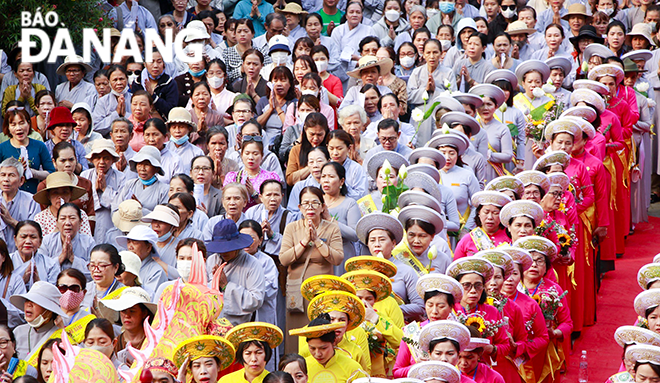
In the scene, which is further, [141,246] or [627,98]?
[627,98]

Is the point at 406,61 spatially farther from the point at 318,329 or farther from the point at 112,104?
the point at 318,329

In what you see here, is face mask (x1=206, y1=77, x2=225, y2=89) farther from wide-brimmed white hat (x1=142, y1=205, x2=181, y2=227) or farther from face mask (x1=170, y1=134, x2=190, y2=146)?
wide-brimmed white hat (x1=142, y1=205, x2=181, y2=227)

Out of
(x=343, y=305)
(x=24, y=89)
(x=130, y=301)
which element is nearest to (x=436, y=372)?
(x=343, y=305)

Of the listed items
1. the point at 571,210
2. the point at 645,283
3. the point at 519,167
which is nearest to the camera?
the point at 645,283

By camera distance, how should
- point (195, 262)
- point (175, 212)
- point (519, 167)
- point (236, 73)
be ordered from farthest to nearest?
point (236, 73) → point (519, 167) → point (175, 212) → point (195, 262)

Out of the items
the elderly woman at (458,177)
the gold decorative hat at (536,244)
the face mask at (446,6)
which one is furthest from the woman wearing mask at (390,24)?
the gold decorative hat at (536,244)

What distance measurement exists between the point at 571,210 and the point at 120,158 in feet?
14.0

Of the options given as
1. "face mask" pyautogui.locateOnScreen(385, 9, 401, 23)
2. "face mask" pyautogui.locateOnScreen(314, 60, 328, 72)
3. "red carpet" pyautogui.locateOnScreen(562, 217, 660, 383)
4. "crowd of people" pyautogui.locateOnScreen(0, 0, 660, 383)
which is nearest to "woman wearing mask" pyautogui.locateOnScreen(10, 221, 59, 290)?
"crowd of people" pyautogui.locateOnScreen(0, 0, 660, 383)

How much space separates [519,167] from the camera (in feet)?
37.3

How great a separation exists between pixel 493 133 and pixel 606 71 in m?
1.62

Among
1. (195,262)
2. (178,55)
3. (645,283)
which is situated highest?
(178,55)

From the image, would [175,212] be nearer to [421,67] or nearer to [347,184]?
[347,184]

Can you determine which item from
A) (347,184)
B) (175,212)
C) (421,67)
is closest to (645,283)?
(347,184)

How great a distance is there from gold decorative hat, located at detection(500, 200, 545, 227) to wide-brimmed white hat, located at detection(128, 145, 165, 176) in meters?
3.18
